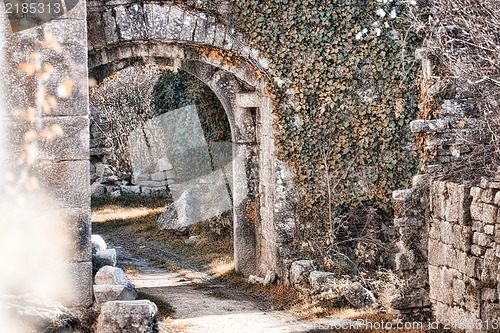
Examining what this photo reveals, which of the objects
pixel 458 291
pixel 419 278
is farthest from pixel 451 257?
pixel 419 278

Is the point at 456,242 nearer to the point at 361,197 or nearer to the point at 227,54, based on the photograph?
the point at 361,197

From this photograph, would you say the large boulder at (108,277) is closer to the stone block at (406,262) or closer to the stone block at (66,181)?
the stone block at (66,181)

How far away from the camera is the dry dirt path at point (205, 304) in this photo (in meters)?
9.17

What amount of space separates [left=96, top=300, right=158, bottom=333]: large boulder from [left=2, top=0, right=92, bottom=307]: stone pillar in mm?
430

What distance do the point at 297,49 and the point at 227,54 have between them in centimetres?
94

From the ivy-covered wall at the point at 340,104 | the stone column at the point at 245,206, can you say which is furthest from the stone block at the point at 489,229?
the stone column at the point at 245,206

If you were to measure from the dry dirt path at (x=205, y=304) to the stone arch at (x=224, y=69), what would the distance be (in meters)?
0.78

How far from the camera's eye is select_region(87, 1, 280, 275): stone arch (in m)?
10.8

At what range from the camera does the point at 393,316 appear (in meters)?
8.91

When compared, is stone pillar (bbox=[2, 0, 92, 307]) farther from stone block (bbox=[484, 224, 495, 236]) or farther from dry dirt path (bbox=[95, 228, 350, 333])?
stone block (bbox=[484, 224, 495, 236])

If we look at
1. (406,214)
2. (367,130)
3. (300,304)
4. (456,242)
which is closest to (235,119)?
(367,130)

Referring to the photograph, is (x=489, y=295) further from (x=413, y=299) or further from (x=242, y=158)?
(x=242, y=158)

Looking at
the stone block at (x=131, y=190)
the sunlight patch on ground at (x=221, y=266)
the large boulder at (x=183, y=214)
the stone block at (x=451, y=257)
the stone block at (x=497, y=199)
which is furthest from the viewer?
the stone block at (x=131, y=190)

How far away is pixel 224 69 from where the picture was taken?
38.2ft
